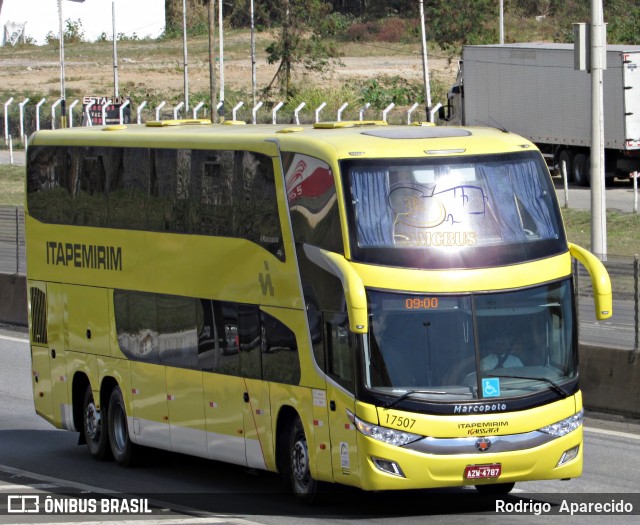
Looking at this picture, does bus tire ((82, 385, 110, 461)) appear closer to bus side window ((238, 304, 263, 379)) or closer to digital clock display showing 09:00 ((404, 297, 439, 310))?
bus side window ((238, 304, 263, 379))

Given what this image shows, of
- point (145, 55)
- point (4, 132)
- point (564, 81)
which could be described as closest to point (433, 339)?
point (564, 81)

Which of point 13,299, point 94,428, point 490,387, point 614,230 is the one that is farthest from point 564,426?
point 614,230

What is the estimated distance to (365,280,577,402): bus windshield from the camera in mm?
12391

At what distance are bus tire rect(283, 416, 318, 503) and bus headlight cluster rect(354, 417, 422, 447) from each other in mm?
1163

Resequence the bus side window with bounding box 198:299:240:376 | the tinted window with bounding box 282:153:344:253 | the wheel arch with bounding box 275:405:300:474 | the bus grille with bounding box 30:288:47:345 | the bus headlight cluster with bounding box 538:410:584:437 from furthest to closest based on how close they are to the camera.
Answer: the bus grille with bounding box 30:288:47:345, the bus side window with bounding box 198:299:240:376, the wheel arch with bounding box 275:405:300:474, the tinted window with bounding box 282:153:344:253, the bus headlight cluster with bounding box 538:410:584:437

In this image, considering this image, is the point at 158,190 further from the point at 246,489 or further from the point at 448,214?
the point at 448,214

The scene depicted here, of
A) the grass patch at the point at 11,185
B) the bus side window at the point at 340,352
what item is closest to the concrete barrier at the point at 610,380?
the bus side window at the point at 340,352

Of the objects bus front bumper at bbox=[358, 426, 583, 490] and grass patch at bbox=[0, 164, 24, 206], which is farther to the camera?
grass patch at bbox=[0, 164, 24, 206]

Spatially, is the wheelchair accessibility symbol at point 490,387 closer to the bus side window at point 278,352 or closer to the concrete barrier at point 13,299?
the bus side window at point 278,352

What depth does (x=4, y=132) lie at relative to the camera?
249ft

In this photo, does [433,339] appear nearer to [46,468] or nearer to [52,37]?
[46,468]

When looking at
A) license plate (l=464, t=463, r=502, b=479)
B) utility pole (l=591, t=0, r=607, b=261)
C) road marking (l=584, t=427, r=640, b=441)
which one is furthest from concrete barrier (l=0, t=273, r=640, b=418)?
license plate (l=464, t=463, r=502, b=479)

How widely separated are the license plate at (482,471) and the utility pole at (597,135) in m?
11.6

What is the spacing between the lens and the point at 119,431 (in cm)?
1706
